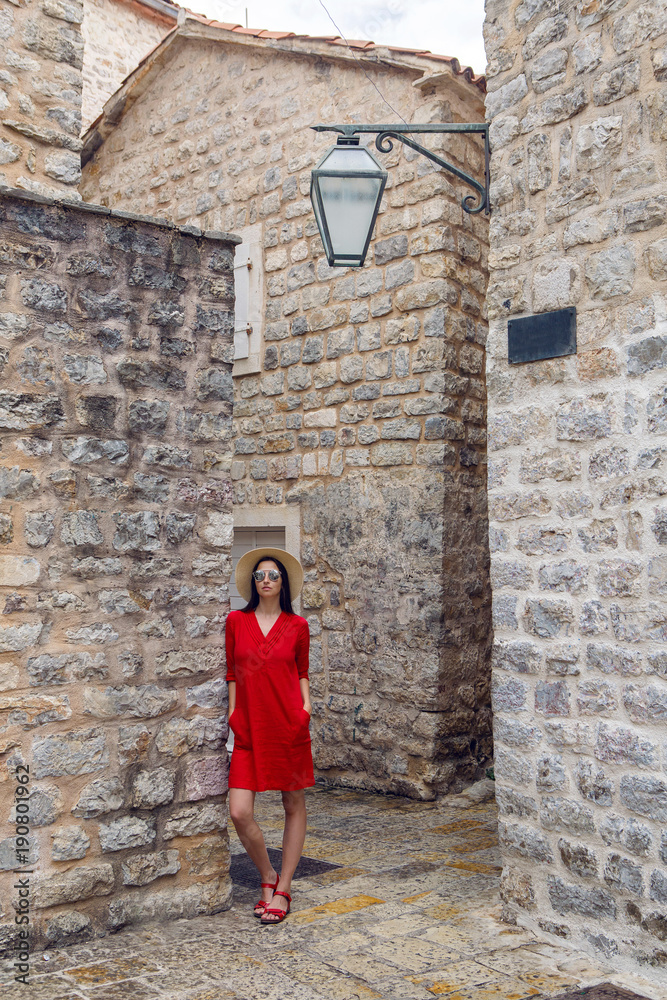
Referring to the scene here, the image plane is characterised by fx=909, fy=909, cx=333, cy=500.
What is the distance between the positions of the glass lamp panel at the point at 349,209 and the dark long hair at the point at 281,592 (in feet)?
4.63

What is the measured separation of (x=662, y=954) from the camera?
3.17m

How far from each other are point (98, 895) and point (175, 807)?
45cm

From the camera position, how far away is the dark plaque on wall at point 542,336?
12.0 ft

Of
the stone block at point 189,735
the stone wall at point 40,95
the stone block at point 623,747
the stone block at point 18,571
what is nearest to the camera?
the stone block at point 623,747

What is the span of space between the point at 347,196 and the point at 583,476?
1.61 m

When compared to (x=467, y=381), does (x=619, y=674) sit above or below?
below

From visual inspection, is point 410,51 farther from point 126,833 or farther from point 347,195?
point 126,833

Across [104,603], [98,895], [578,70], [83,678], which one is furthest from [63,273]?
[98,895]

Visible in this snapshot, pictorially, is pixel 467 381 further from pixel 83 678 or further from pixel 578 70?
pixel 83 678

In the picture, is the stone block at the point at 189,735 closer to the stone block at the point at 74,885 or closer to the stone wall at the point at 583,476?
→ the stone block at the point at 74,885

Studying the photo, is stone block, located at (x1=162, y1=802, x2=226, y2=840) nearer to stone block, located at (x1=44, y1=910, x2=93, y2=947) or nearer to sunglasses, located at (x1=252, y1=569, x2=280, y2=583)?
stone block, located at (x1=44, y1=910, x2=93, y2=947)

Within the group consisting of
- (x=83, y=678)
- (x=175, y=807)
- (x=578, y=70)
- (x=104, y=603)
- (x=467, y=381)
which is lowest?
(x=175, y=807)

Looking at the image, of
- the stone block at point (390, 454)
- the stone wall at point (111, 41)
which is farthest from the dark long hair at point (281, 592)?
the stone wall at point (111, 41)

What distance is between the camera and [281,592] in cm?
415
